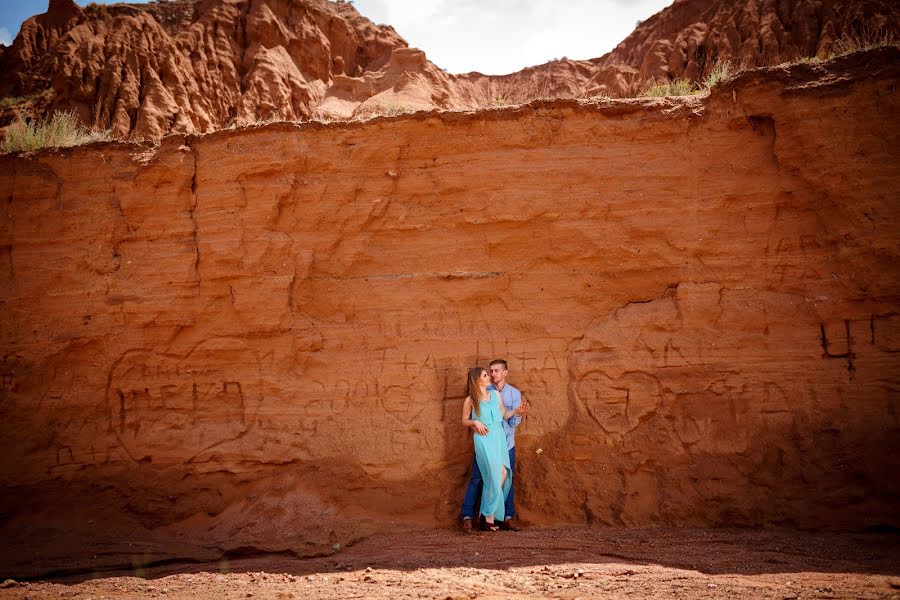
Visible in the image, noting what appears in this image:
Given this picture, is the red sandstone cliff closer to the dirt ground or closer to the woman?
the woman

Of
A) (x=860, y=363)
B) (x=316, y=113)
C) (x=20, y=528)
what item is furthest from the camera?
(x=316, y=113)

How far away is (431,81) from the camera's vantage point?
13.4m

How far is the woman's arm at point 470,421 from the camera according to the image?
564 cm

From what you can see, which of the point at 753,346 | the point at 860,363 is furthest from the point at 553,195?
the point at 860,363

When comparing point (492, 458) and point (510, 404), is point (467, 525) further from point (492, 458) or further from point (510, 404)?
point (510, 404)

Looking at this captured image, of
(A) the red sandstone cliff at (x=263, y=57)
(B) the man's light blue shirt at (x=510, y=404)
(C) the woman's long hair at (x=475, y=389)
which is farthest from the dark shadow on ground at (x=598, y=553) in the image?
(A) the red sandstone cliff at (x=263, y=57)

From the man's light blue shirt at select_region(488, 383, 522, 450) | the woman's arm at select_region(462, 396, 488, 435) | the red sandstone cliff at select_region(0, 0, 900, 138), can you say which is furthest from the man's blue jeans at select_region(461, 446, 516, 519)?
the red sandstone cliff at select_region(0, 0, 900, 138)

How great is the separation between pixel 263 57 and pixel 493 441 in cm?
1182

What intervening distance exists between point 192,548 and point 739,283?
19.6 feet

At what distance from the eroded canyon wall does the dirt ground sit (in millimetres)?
382

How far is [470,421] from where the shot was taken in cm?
570

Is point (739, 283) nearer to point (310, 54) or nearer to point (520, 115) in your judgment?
point (520, 115)

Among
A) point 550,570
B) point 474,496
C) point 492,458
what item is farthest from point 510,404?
point 550,570

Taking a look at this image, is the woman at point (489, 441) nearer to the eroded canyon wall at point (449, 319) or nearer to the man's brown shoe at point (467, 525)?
the man's brown shoe at point (467, 525)
